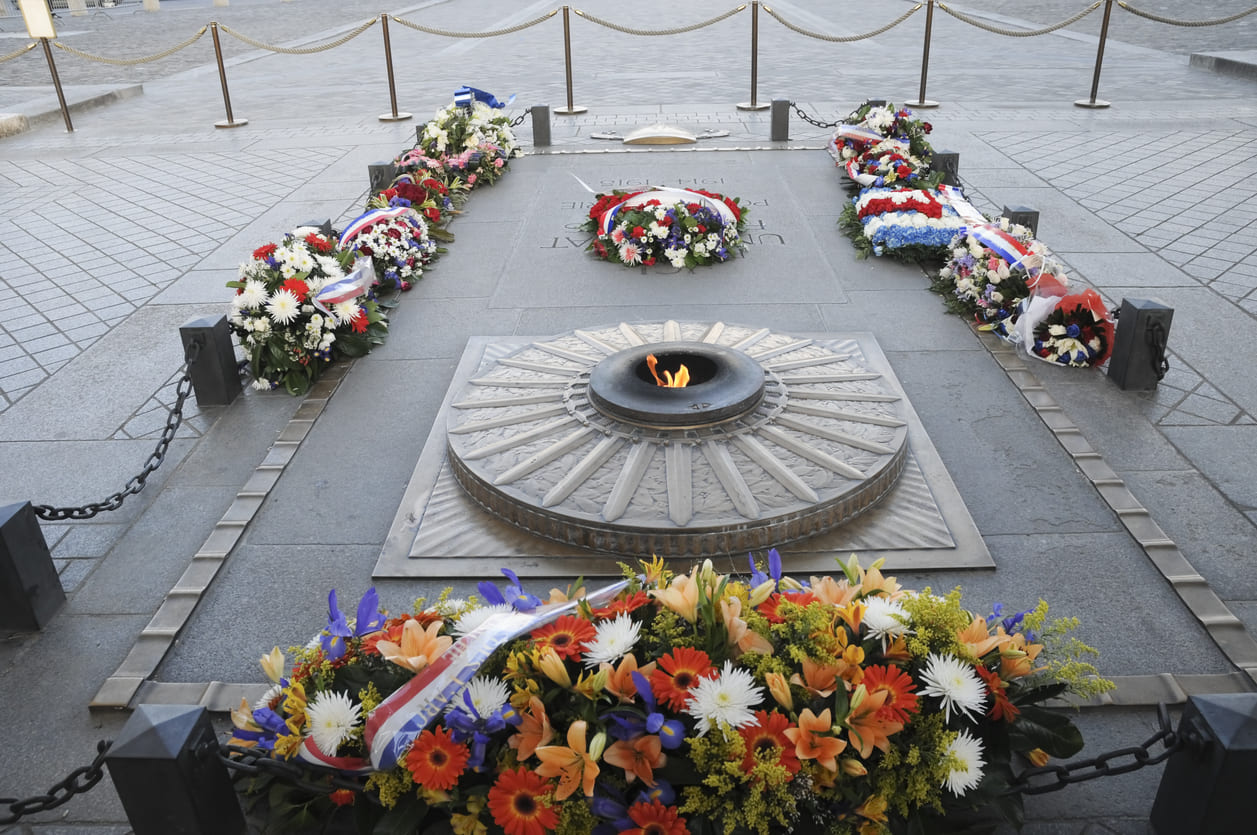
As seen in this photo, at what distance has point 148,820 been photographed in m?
2.10

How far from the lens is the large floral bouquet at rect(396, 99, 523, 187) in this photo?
768cm

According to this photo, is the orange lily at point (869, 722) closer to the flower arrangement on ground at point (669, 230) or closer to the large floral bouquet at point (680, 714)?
the large floral bouquet at point (680, 714)

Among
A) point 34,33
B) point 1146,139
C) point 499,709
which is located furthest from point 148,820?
point 34,33

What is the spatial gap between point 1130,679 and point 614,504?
1583 mm

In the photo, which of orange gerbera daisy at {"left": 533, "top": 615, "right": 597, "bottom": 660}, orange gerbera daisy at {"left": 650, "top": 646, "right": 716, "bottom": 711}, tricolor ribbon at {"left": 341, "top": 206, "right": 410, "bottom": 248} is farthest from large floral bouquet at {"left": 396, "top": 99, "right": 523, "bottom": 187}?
orange gerbera daisy at {"left": 650, "top": 646, "right": 716, "bottom": 711}

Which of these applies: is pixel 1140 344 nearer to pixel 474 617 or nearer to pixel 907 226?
pixel 907 226

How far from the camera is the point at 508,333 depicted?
5.10m

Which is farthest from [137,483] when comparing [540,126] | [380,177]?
[540,126]

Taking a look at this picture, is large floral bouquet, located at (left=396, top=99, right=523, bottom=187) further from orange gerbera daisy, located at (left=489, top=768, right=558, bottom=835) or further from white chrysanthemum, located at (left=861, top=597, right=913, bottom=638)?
orange gerbera daisy, located at (left=489, top=768, right=558, bottom=835)

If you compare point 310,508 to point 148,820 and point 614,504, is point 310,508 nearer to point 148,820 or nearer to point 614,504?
point 614,504

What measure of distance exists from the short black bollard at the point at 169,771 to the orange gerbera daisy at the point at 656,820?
2.98ft

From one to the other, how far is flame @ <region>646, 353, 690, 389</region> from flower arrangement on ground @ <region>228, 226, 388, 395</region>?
1730 mm

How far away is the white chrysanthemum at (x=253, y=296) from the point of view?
4.57 metres

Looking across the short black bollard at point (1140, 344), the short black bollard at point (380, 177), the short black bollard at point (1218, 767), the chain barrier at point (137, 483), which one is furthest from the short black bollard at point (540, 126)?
the short black bollard at point (1218, 767)
